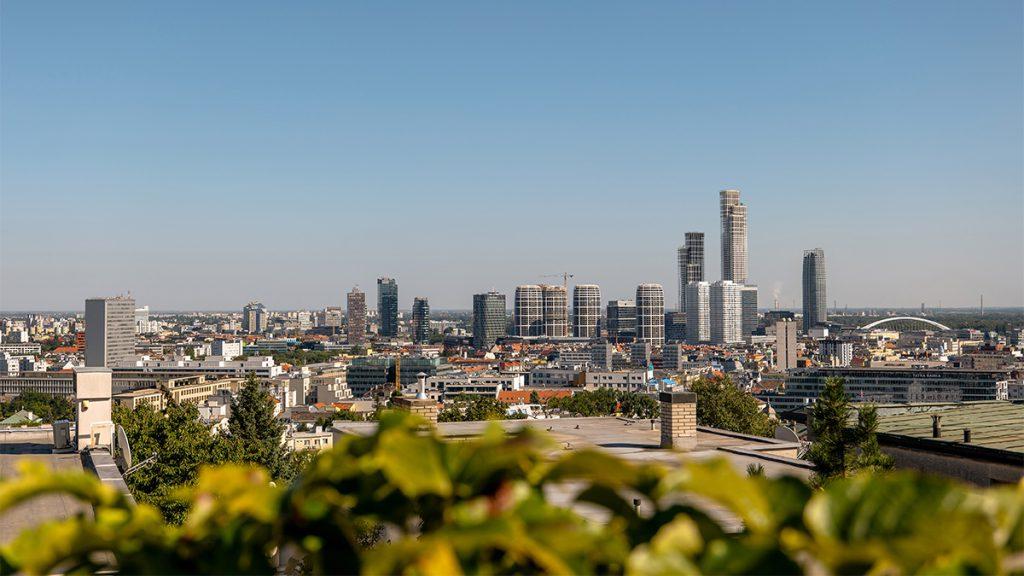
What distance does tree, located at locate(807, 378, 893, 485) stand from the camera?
36.4 ft

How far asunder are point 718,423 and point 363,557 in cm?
3520

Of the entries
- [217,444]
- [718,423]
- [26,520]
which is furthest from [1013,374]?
[26,520]

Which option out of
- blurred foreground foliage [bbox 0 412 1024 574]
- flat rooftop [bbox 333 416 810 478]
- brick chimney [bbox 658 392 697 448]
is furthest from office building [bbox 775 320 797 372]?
blurred foreground foliage [bbox 0 412 1024 574]

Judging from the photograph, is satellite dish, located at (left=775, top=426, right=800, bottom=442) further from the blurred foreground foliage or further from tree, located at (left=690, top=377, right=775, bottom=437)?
tree, located at (left=690, top=377, right=775, bottom=437)

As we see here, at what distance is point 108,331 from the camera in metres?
184

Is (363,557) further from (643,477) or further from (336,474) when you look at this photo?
(643,477)

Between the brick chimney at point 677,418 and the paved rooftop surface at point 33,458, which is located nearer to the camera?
the paved rooftop surface at point 33,458

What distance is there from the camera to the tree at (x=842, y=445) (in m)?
11.1

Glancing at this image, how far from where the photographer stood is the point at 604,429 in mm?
17875

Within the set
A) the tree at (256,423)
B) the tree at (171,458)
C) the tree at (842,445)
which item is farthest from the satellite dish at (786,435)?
the tree at (256,423)

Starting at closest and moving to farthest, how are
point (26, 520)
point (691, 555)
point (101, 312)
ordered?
point (691, 555) → point (26, 520) → point (101, 312)

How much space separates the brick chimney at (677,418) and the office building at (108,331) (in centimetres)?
17945

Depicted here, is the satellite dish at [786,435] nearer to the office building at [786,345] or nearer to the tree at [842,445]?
the tree at [842,445]

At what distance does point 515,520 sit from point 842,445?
1082cm
